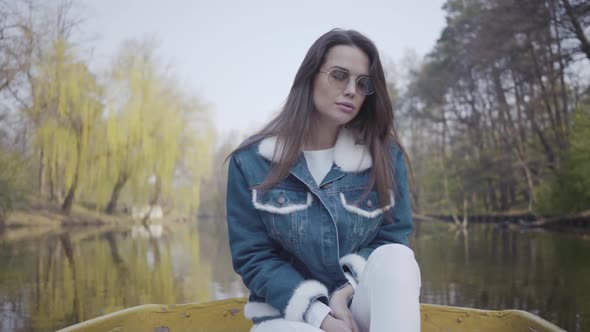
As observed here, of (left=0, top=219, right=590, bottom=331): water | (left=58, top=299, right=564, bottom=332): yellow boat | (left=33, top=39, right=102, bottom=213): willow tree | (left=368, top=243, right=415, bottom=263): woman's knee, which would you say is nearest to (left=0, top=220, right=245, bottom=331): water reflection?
(left=0, top=219, right=590, bottom=331): water

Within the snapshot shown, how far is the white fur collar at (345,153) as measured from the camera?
57.4 inches

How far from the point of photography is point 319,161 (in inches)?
60.0

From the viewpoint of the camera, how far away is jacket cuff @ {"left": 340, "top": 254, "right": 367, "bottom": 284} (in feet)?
4.57

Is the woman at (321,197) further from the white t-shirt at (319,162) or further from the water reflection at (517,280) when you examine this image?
the water reflection at (517,280)

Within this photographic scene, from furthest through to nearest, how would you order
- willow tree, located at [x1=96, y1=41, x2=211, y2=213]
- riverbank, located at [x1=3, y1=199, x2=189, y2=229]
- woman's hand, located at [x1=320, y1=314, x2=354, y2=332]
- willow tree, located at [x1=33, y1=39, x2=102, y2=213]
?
willow tree, located at [x1=96, y1=41, x2=211, y2=213]
riverbank, located at [x1=3, y1=199, x2=189, y2=229]
willow tree, located at [x1=33, y1=39, x2=102, y2=213]
woman's hand, located at [x1=320, y1=314, x2=354, y2=332]

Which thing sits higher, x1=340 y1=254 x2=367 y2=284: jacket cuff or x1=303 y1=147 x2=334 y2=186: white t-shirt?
x1=303 y1=147 x2=334 y2=186: white t-shirt

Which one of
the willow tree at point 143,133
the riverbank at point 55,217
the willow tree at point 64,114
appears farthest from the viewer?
the willow tree at point 143,133

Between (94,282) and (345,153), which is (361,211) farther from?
(94,282)

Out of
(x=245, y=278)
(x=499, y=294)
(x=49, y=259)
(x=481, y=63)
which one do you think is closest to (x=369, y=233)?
(x=245, y=278)

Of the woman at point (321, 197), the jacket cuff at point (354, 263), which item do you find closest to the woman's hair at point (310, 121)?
the woman at point (321, 197)

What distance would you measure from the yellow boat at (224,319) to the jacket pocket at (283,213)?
1.86 ft

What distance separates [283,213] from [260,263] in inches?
5.5

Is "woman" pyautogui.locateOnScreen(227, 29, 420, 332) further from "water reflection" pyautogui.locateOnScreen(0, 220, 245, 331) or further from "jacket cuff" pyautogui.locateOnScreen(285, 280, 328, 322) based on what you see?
"water reflection" pyautogui.locateOnScreen(0, 220, 245, 331)

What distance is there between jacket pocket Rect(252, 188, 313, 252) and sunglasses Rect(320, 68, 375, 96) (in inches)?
12.8
